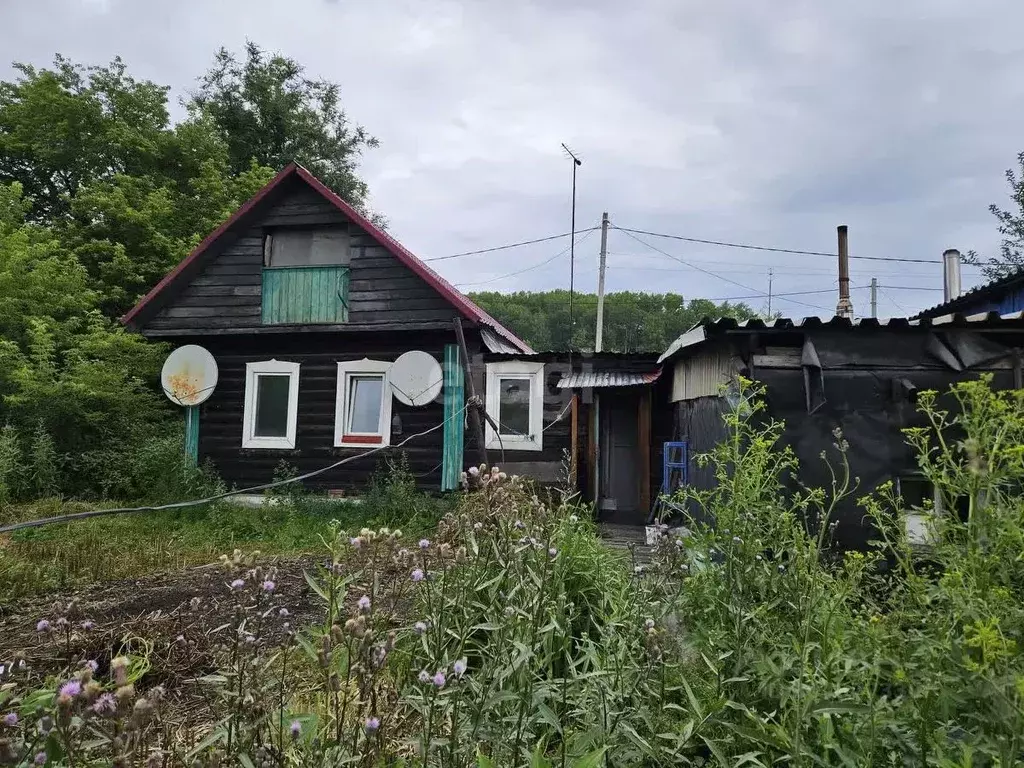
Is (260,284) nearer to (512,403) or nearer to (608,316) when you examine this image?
(512,403)

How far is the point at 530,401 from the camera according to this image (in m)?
9.53

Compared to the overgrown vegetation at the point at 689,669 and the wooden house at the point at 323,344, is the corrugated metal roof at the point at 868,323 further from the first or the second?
the wooden house at the point at 323,344

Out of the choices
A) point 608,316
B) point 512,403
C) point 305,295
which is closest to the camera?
point 512,403

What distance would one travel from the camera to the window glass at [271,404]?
10234mm

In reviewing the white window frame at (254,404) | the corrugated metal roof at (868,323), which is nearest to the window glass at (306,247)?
the white window frame at (254,404)

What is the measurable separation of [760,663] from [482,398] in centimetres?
793

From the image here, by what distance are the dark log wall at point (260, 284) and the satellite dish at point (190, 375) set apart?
1.39ft

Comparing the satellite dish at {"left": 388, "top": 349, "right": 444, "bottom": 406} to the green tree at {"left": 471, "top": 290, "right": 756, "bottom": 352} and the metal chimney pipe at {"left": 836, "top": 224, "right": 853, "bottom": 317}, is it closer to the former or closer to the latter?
the metal chimney pipe at {"left": 836, "top": 224, "right": 853, "bottom": 317}

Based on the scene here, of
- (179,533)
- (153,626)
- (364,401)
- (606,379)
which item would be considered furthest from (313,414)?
(153,626)

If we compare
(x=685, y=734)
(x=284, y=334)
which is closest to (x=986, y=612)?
(x=685, y=734)

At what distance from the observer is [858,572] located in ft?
5.67

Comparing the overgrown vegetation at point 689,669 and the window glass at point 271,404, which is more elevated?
the window glass at point 271,404

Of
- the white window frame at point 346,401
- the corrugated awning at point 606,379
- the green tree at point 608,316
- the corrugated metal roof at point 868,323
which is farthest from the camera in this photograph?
the green tree at point 608,316

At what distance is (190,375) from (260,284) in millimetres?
2039
